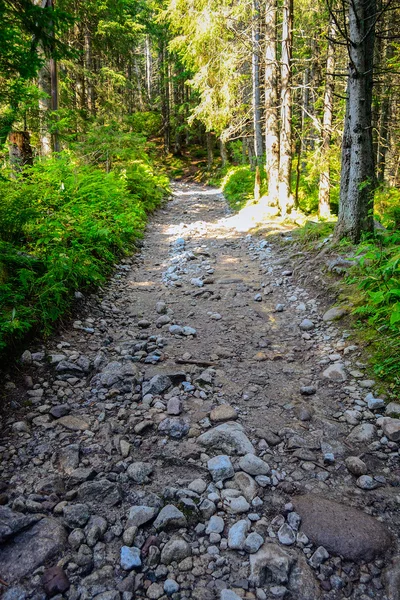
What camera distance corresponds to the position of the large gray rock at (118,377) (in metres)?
3.77

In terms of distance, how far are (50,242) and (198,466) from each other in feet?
13.9

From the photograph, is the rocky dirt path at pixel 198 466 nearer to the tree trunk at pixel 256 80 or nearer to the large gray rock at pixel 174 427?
the large gray rock at pixel 174 427

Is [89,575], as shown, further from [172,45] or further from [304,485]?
[172,45]

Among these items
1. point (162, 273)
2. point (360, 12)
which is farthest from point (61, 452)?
point (360, 12)

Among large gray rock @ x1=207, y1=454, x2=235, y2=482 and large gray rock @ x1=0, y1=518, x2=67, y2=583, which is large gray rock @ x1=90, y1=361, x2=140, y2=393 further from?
large gray rock @ x1=0, y1=518, x2=67, y2=583

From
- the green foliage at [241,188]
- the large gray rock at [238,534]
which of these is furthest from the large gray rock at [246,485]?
the green foliage at [241,188]

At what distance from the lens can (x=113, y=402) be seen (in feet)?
11.6

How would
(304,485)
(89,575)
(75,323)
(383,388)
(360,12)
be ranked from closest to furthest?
(89,575)
(304,485)
(383,388)
(75,323)
(360,12)

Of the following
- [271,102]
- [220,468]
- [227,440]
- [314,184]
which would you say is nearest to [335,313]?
[227,440]

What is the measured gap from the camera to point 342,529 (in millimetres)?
2217

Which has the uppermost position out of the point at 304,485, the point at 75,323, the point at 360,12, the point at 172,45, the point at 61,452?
the point at 172,45

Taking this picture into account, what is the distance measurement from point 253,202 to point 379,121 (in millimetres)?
6258

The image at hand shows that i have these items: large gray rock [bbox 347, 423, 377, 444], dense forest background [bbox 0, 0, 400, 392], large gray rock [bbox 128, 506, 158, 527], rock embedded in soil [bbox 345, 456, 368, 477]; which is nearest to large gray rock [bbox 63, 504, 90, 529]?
large gray rock [bbox 128, 506, 158, 527]

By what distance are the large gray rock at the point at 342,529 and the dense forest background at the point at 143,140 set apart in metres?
1.72
